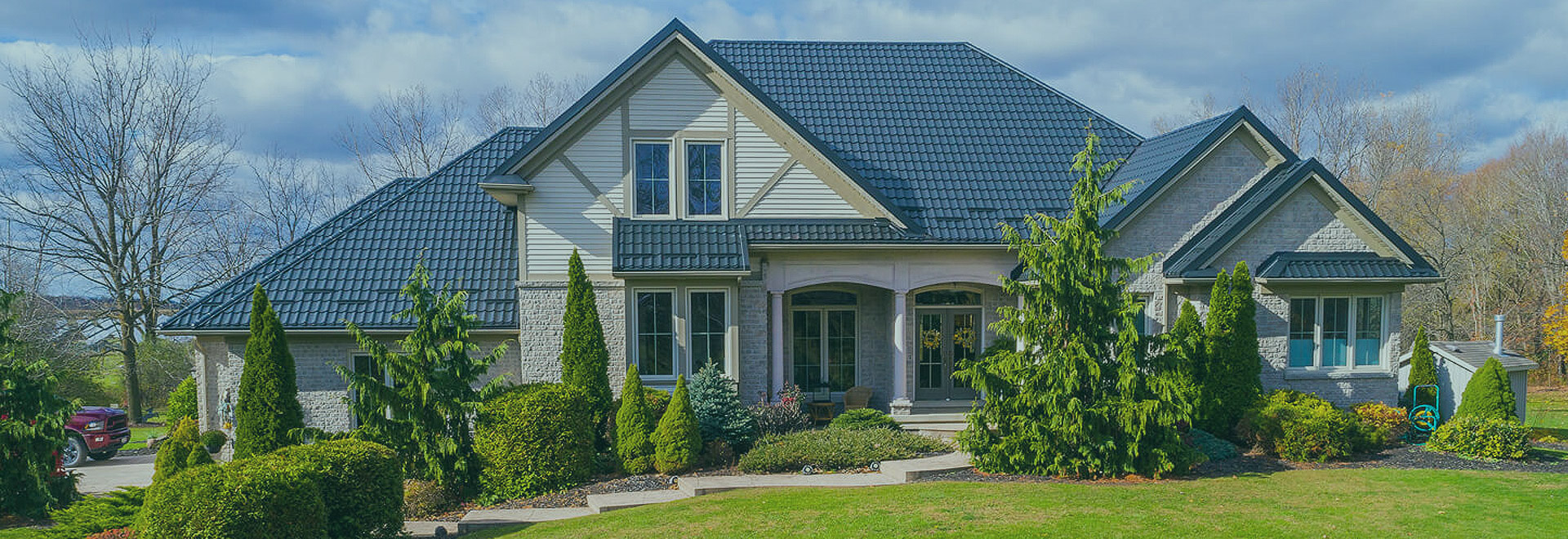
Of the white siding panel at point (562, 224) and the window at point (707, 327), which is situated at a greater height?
the white siding panel at point (562, 224)

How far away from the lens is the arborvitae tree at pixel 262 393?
43.2ft

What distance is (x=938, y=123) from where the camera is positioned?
20.0 meters

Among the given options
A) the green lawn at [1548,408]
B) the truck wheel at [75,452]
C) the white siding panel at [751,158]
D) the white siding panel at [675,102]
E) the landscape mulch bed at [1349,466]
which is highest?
the white siding panel at [675,102]

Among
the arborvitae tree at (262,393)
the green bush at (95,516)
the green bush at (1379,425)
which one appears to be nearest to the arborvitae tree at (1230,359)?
the green bush at (1379,425)

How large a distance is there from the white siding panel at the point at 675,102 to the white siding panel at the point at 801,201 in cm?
179

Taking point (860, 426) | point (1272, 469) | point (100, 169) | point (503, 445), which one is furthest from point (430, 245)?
point (100, 169)

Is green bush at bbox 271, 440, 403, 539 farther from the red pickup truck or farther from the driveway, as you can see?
the red pickup truck

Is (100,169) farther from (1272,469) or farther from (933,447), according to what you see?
(1272,469)

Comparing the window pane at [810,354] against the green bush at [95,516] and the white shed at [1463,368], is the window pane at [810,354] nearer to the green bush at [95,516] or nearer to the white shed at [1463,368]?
the green bush at [95,516]

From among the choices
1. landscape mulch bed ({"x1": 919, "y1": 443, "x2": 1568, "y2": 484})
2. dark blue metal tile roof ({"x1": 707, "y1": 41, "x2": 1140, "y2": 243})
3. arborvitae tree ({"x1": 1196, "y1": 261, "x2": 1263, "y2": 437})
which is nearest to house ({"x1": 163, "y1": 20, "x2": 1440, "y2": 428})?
dark blue metal tile roof ({"x1": 707, "y1": 41, "x2": 1140, "y2": 243})

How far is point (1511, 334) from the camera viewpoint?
38844 mm

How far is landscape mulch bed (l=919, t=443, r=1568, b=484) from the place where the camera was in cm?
1283

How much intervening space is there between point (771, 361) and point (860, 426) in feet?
7.95

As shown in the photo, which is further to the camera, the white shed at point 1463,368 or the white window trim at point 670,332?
the white shed at point 1463,368
